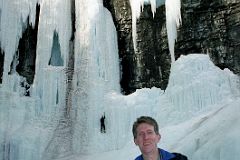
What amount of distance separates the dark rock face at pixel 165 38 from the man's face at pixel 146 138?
11456 mm

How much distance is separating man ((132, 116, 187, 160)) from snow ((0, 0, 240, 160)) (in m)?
9.03

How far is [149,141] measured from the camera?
2553 millimetres

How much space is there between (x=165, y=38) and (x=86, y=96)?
3630 mm

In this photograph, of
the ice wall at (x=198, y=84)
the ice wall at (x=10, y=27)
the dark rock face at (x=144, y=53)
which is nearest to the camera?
the ice wall at (x=198, y=84)

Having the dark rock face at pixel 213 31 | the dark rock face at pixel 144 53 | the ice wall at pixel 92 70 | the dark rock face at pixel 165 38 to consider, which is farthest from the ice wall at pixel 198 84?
the ice wall at pixel 92 70

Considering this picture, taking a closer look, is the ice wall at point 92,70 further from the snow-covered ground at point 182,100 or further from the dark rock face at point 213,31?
the dark rock face at point 213,31

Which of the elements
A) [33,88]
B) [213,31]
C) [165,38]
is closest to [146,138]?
[213,31]

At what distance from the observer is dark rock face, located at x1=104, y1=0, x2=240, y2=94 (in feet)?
45.5

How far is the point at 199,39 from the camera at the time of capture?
1430cm

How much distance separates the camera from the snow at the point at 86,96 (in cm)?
1284

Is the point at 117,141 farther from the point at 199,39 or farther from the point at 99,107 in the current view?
the point at 199,39

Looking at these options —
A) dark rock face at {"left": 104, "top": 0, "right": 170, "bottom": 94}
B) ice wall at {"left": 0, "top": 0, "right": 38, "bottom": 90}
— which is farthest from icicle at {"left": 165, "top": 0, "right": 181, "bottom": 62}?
ice wall at {"left": 0, "top": 0, "right": 38, "bottom": 90}

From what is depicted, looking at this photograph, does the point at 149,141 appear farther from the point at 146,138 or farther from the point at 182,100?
the point at 182,100

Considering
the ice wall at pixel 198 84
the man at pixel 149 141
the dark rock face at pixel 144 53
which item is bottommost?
the man at pixel 149 141
